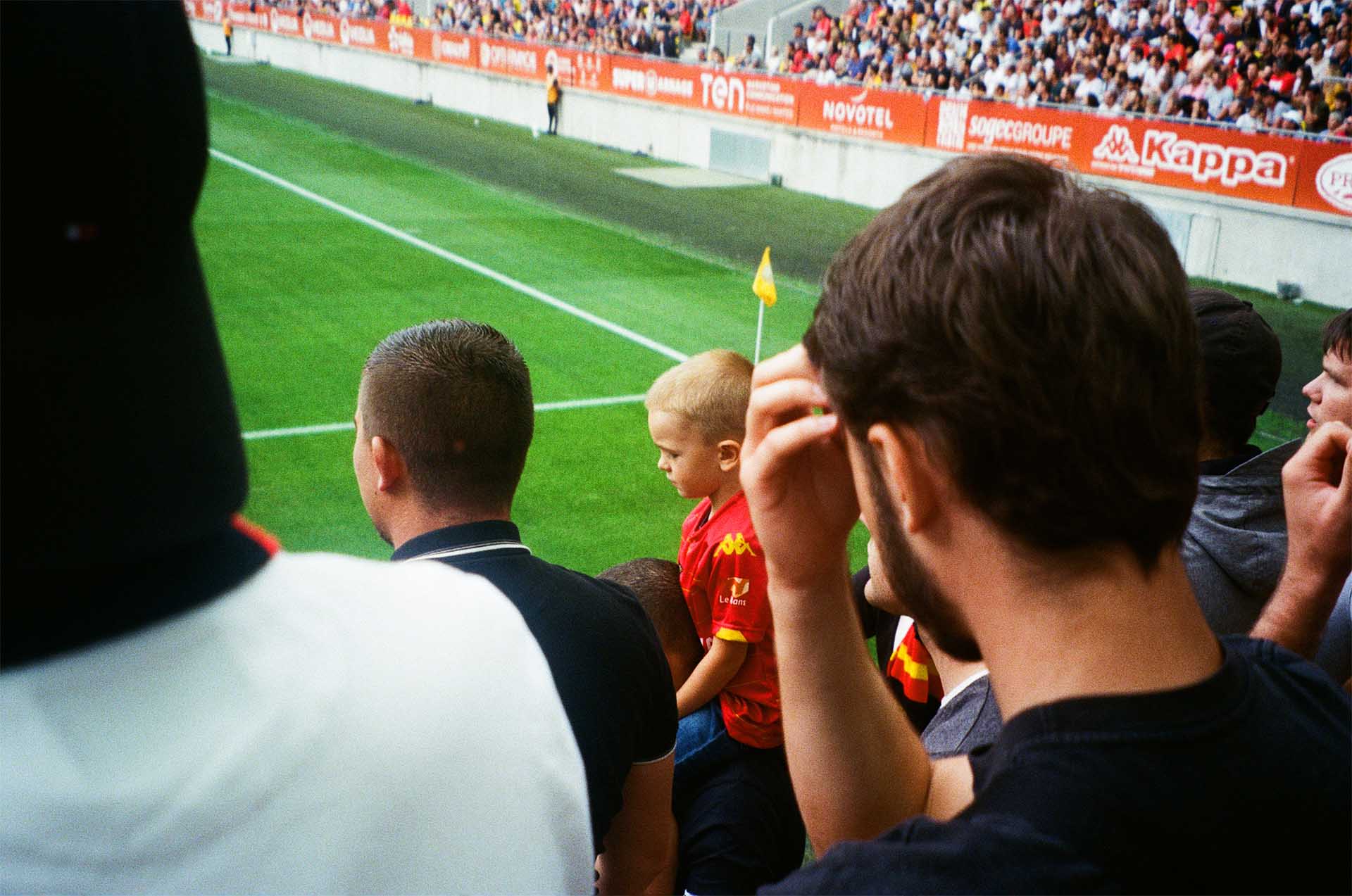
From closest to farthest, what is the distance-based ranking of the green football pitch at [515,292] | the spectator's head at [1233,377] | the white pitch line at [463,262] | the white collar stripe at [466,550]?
the white collar stripe at [466,550] < the spectator's head at [1233,377] < the green football pitch at [515,292] < the white pitch line at [463,262]

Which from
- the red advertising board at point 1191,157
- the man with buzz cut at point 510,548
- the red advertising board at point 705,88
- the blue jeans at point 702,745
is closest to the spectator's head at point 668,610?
the blue jeans at point 702,745

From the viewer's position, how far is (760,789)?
12.0ft

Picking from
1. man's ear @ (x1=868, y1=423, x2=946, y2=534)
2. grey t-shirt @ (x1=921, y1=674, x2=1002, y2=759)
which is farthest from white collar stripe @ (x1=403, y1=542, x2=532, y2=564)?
man's ear @ (x1=868, y1=423, x2=946, y2=534)

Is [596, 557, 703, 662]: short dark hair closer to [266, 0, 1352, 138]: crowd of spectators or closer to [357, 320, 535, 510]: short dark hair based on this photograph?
[357, 320, 535, 510]: short dark hair

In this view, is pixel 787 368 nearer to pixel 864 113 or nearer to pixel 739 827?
pixel 739 827

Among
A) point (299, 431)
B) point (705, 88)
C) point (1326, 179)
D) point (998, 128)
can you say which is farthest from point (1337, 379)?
point (705, 88)

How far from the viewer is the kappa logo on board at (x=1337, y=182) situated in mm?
14805

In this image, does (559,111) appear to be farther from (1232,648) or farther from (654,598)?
(1232,648)

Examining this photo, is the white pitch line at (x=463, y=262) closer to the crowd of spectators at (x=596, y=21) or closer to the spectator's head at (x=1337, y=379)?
the spectator's head at (x=1337, y=379)

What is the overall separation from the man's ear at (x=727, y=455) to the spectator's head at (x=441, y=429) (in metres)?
1.17

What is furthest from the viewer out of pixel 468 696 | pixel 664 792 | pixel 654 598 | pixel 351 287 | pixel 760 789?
pixel 351 287

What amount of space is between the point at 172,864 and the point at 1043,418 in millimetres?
889

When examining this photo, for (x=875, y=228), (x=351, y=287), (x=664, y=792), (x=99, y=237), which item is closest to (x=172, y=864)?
(x=99, y=237)

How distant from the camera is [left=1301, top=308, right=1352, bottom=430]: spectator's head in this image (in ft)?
11.0
